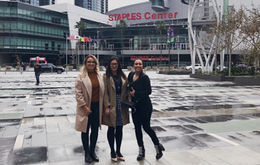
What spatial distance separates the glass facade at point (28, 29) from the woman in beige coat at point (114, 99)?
76477mm

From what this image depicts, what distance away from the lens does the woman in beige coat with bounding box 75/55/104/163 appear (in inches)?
203

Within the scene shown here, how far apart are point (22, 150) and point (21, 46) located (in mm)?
76381

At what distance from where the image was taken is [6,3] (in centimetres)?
7569

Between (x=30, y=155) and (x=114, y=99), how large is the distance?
200 centimetres

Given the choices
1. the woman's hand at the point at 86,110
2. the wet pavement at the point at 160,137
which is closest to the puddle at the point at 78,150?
the wet pavement at the point at 160,137

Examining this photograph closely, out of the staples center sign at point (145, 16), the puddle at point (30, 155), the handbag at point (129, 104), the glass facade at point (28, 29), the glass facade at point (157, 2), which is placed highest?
the glass facade at point (157, 2)

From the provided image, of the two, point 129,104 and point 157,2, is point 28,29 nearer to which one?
point 157,2

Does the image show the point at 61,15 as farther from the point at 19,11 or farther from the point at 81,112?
the point at 81,112

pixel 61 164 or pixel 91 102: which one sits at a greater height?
pixel 91 102

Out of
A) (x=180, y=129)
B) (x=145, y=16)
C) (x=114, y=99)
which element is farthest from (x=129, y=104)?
(x=145, y=16)

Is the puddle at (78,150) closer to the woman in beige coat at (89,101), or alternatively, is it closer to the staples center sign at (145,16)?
the woman in beige coat at (89,101)

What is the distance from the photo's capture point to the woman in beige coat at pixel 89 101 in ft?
16.9

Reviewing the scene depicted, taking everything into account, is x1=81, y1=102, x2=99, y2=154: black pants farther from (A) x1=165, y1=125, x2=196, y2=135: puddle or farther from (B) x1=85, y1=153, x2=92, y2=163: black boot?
(A) x1=165, y1=125, x2=196, y2=135: puddle

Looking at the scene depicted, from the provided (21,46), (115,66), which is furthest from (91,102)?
(21,46)
